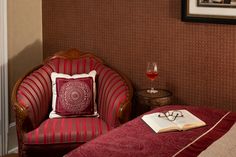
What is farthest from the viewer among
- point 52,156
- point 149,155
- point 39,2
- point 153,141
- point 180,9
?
point 39,2

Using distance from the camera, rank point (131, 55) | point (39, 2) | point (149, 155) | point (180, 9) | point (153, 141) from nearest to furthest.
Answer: point (149, 155)
point (153, 141)
point (180, 9)
point (131, 55)
point (39, 2)

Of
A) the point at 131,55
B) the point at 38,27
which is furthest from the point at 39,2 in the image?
the point at 131,55

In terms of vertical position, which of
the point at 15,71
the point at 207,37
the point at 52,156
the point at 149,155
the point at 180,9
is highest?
the point at 180,9

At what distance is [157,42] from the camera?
378cm

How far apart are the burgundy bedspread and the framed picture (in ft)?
2.80

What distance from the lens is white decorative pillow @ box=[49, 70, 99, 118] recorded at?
3.64 metres

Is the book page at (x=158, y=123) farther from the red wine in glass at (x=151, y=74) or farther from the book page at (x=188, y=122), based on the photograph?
the red wine in glass at (x=151, y=74)

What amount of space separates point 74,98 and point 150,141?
1213mm

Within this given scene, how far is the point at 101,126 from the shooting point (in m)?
3.47

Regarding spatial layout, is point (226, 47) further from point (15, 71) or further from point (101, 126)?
point (15, 71)

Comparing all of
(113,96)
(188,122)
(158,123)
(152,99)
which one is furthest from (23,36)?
(188,122)

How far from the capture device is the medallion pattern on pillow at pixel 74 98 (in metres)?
3.64

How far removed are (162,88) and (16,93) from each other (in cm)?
117

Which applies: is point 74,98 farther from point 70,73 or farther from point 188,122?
point 188,122
